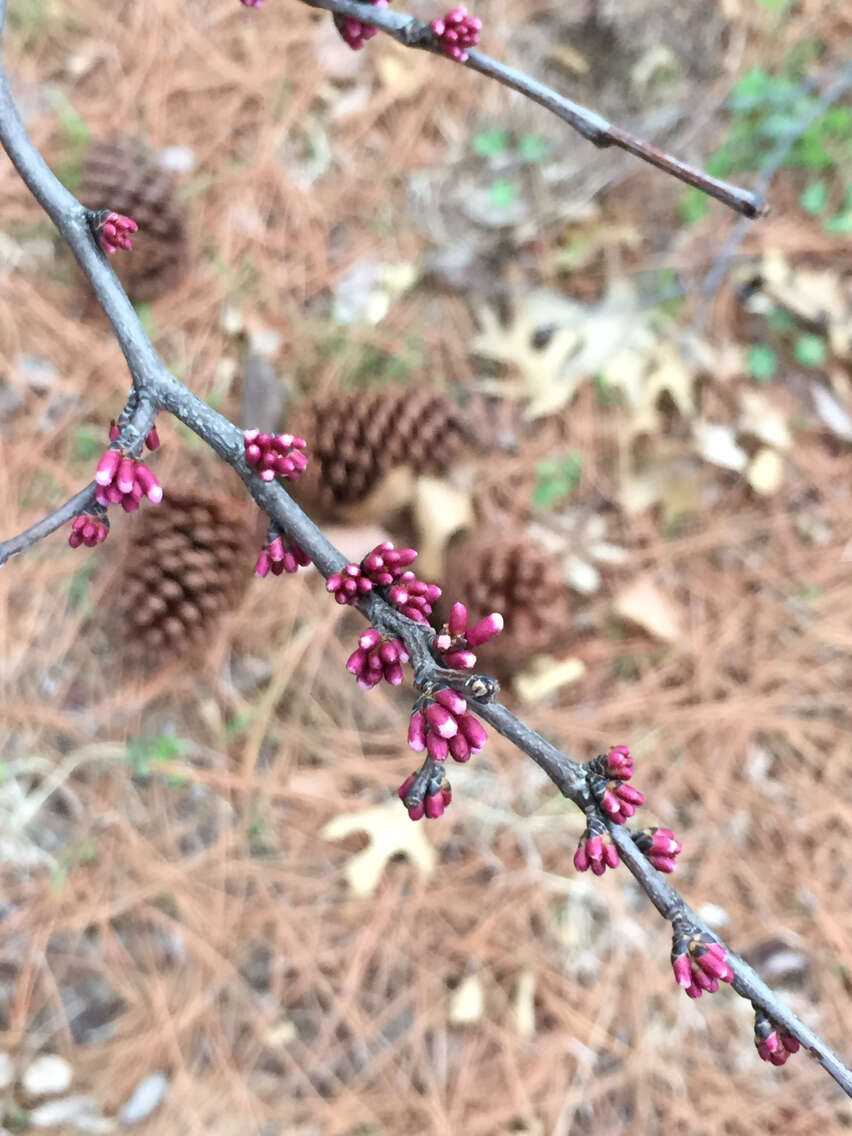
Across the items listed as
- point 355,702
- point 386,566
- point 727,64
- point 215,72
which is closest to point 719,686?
point 355,702

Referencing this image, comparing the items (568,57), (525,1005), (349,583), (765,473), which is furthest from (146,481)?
(568,57)

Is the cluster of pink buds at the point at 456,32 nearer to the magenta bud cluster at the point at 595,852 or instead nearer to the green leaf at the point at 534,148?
the magenta bud cluster at the point at 595,852

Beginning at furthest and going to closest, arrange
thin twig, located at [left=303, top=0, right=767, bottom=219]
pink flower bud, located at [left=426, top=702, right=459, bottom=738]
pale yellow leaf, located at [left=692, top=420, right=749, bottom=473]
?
pale yellow leaf, located at [left=692, top=420, right=749, bottom=473] < thin twig, located at [left=303, top=0, right=767, bottom=219] < pink flower bud, located at [left=426, top=702, right=459, bottom=738]

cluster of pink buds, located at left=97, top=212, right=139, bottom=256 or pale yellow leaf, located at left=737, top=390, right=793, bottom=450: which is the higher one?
pale yellow leaf, located at left=737, top=390, right=793, bottom=450

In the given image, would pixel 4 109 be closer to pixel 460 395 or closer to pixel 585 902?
pixel 460 395

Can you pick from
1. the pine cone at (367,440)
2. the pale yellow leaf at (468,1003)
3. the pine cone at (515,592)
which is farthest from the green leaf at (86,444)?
the pale yellow leaf at (468,1003)

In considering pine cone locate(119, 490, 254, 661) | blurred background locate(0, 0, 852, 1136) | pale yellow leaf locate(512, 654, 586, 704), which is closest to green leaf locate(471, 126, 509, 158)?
blurred background locate(0, 0, 852, 1136)

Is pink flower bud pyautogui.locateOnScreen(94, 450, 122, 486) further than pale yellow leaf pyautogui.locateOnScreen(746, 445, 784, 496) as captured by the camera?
No

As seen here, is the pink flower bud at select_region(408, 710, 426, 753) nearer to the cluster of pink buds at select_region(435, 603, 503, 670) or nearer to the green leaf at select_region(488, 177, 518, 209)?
the cluster of pink buds at select_region(435, 603, 503, 670)
